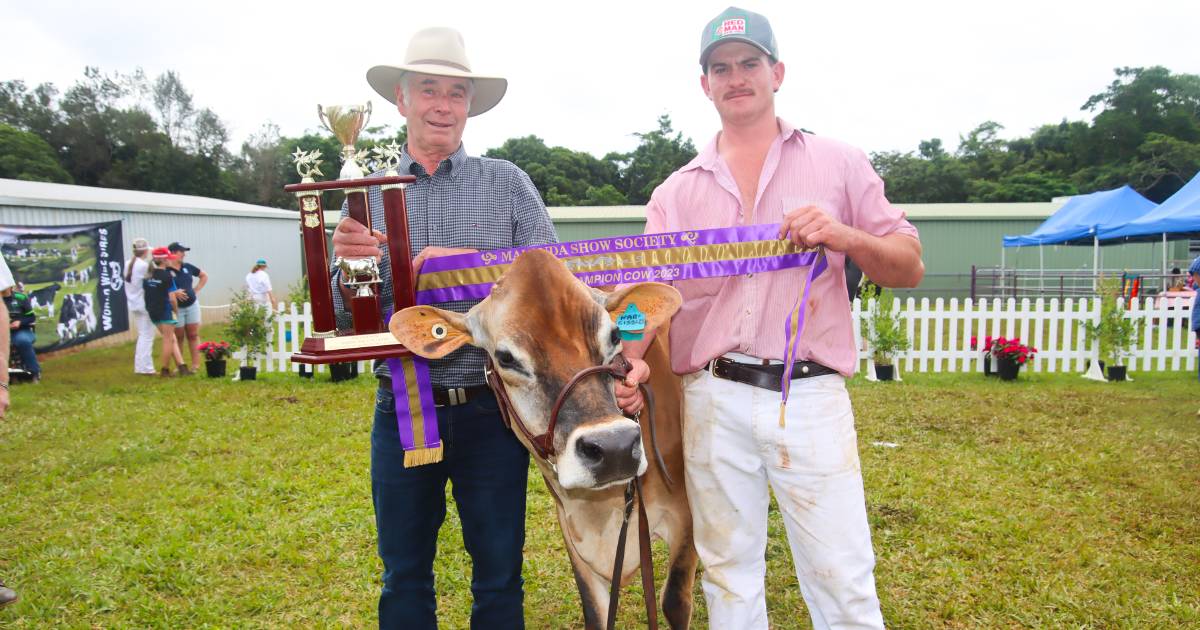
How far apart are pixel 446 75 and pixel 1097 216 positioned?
1955cm

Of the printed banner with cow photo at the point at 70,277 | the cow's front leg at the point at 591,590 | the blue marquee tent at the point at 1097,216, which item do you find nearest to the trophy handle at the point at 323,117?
the cow's front leg at the point at 591,590

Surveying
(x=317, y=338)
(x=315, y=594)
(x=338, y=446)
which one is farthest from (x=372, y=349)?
(x=338, y=446)

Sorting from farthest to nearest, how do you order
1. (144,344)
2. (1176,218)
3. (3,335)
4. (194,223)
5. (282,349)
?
(194,223) < (1176,218) < (282,349) < (144,344) < (3,335)

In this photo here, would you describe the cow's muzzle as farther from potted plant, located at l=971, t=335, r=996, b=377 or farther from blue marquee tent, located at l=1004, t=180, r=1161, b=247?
blue marquee tent, located at l=1004, t=180, r=1161, b=247

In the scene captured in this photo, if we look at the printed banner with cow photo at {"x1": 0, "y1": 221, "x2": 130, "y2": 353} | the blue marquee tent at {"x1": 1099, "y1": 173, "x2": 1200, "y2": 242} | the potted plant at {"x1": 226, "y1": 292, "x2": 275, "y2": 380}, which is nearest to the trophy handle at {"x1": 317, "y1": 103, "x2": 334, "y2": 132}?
the potted plant at {"x1": 226, "y1": 292, "x2": 275, "y2": 380}

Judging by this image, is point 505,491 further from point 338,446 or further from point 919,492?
point 338,446

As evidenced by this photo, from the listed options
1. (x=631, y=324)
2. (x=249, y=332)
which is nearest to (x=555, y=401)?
(x=631, y=324)

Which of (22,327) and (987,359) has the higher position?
(22,327)

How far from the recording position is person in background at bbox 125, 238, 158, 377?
10.9 m

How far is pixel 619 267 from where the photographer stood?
9.35 ft

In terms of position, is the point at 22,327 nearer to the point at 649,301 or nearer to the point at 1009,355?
the point at 649,301

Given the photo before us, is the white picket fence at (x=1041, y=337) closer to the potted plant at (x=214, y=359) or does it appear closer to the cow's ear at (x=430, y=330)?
the potted plant at (x=214, y=359)

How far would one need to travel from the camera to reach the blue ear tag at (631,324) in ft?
8.13

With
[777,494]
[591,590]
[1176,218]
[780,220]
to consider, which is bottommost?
[591,590]
